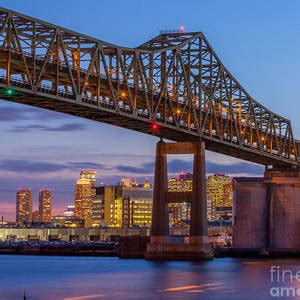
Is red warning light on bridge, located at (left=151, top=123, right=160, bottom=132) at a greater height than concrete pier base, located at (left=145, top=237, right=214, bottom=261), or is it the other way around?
red warning light on bridge, located at (left=151, top=123, right=160, bottom=132)

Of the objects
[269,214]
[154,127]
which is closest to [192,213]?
[154,127]

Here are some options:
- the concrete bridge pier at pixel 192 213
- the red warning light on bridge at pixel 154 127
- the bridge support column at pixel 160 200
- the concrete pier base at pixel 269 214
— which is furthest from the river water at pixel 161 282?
the concrete pier base at pixel 269 214

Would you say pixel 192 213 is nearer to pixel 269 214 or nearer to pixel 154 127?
pixel 154 127

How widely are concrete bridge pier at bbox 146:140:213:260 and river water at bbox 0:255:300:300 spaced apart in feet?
5.66

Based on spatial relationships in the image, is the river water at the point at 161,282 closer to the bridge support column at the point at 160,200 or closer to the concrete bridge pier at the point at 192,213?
the concrete bridge pier at the point at 192,213

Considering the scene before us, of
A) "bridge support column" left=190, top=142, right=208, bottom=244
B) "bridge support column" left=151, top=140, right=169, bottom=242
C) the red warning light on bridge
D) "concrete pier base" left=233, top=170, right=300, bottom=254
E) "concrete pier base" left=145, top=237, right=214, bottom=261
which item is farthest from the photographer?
"concrete pier base" left=233, top=170, right=300, bottom=254

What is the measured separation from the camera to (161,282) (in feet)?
260

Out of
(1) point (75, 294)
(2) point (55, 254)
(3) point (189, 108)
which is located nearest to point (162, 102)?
(3) point (189, 108)

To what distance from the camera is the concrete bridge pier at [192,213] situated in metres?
107

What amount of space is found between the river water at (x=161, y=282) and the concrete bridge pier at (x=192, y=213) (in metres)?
1.73

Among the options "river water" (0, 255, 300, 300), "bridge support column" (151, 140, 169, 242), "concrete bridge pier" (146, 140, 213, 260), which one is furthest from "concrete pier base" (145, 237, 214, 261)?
"river water" (0, 255, 300, 300)

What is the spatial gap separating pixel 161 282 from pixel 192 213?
28090 mm

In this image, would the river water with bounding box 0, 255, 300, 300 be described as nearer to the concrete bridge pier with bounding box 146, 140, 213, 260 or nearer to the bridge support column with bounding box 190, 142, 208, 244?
the concrete bridge pier with bounding box 146, 140, 213, 260

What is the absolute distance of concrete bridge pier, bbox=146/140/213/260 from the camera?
107m
